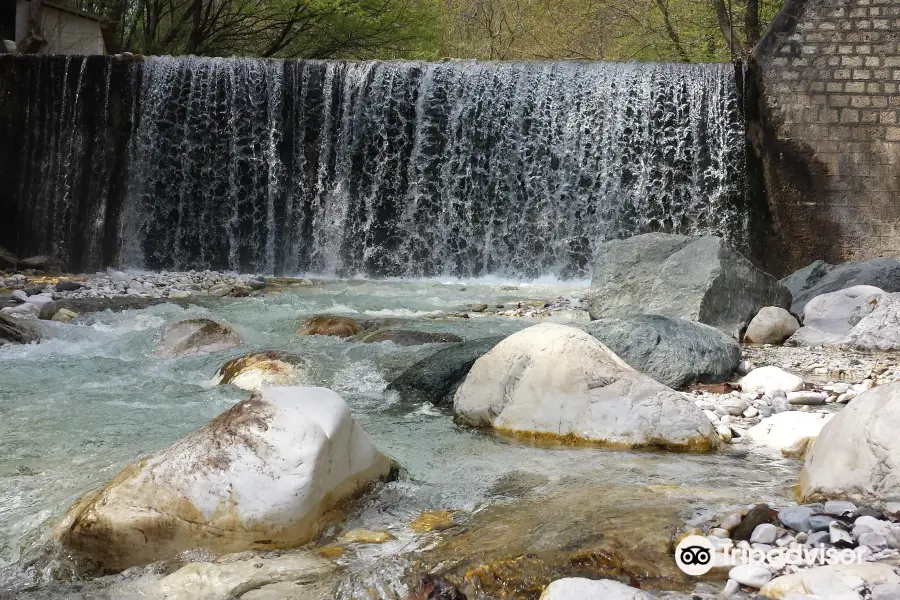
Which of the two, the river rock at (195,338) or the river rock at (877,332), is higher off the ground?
the river rock at (877,332)

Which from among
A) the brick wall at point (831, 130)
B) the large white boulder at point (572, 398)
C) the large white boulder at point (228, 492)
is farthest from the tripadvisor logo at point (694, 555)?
the brick wall at point (831, 130)

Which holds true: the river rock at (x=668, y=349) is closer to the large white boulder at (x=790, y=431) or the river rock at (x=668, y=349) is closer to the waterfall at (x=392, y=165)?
the large white boulder at (x=790, y=431)

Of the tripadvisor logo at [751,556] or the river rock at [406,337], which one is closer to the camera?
the tripadvisor logo at [751,556]

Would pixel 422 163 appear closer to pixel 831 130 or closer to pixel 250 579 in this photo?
pixel 831 130

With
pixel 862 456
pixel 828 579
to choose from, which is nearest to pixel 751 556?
pixel 828 579

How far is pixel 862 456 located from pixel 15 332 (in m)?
5.53

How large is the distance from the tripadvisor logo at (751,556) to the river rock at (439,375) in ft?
7.49

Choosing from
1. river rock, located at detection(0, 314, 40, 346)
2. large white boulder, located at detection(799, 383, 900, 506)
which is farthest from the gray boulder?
river rock, located at detection(0, 314, 40, 346)

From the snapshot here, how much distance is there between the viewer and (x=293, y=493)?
119 inches

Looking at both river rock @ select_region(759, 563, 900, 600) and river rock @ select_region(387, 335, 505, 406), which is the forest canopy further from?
river rock @ select_region(759, 563, 900, 600)

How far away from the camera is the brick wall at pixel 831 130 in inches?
427

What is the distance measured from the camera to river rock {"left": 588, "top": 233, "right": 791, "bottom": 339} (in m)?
6.66

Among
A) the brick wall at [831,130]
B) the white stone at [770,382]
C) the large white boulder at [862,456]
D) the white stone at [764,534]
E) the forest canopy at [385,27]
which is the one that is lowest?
the white stone at [764,534]

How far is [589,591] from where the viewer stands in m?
2.41
